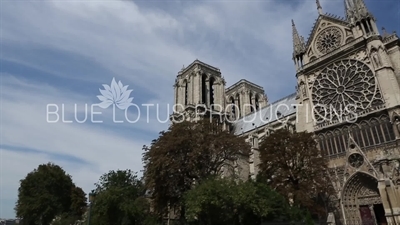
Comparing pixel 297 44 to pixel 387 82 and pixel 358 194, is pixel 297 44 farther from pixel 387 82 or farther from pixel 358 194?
pixel 358 194

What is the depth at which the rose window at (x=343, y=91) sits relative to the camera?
27.7m

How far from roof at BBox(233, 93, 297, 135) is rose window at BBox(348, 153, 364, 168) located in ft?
55.4

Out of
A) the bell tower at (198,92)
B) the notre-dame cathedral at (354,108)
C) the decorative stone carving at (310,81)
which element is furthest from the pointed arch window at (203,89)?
the decorative stone carving at (310,81)

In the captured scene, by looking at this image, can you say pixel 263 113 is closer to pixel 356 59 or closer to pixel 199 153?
pixel 356 59

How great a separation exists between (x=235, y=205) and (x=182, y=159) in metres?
6.58

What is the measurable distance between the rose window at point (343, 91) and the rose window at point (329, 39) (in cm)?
262

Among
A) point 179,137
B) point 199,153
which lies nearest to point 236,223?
point 199,153

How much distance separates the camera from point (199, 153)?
23578 millimetres

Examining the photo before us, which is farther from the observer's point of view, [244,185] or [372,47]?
[372,47]

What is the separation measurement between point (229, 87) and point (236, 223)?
152 ft

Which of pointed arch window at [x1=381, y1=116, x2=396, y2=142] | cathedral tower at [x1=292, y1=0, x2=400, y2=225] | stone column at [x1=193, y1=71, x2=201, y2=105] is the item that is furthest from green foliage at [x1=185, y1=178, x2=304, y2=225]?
stone column at [x1=193, y1=71, x2=201, y2=105]

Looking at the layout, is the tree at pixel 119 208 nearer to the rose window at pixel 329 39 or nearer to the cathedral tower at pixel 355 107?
the cathedral tower at pixel 355 107

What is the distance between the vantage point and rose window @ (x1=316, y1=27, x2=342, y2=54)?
106 feet

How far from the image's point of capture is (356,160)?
25.8m
